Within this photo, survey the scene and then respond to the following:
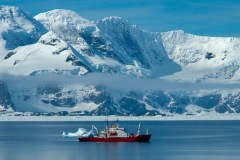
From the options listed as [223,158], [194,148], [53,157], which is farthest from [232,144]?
[53,157]

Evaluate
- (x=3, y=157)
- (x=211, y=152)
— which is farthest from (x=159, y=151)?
(x=3, y=157)

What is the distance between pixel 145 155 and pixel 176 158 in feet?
27.2

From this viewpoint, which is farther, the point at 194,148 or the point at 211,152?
the point at 194,148

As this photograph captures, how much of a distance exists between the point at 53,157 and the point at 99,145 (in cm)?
3896

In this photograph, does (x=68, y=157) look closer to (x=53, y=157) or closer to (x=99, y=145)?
(x=53, y=157)

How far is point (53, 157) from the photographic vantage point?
15525 cm

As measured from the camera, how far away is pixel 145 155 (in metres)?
161

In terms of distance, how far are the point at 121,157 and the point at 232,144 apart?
5112cm

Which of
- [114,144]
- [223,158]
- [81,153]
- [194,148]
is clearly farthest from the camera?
[114,144]

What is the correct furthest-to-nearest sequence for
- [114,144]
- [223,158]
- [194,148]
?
1. [114,144]
2. [194,148]
3. [223,158]

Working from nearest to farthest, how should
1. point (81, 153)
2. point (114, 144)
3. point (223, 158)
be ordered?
point (223, 158) → point (81, 153) → point (114, 144)

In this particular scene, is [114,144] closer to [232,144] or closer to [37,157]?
[232,144]

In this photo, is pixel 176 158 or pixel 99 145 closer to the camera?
pixel 176 158

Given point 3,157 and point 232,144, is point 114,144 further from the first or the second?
point 3,157
